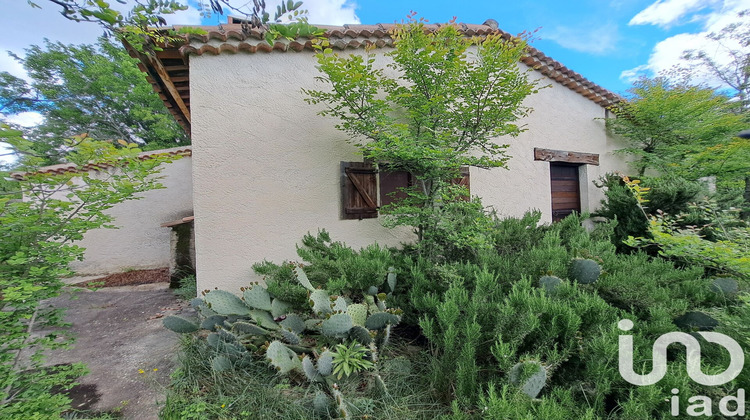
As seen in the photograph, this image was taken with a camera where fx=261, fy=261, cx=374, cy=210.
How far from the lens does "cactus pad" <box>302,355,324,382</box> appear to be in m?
2.01

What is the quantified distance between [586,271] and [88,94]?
1845 centimetres

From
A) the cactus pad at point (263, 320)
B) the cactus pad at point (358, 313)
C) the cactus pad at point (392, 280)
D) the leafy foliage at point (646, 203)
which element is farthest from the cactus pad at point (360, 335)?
the leafy foliage at point (646, 203)

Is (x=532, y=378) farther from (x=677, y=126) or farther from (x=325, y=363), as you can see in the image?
(x=677, y=126)

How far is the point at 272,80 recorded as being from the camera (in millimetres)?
3615

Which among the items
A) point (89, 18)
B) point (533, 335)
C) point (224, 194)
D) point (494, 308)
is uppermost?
point (89, 18)

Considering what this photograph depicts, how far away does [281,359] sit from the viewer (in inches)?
80.4

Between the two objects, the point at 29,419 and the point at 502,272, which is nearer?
the point at 29,419

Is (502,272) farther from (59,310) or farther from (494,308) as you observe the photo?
(59,310)

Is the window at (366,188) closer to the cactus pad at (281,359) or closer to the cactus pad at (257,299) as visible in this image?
the cactus pad at (257,299)

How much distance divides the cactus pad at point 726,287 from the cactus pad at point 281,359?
378 cm

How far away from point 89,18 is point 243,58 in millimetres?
2211

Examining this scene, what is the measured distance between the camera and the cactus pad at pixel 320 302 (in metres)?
2.31

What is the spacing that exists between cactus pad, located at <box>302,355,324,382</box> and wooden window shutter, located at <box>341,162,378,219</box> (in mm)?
2062

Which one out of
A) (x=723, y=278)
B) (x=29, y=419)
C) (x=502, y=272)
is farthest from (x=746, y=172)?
(x=29, y=419)
